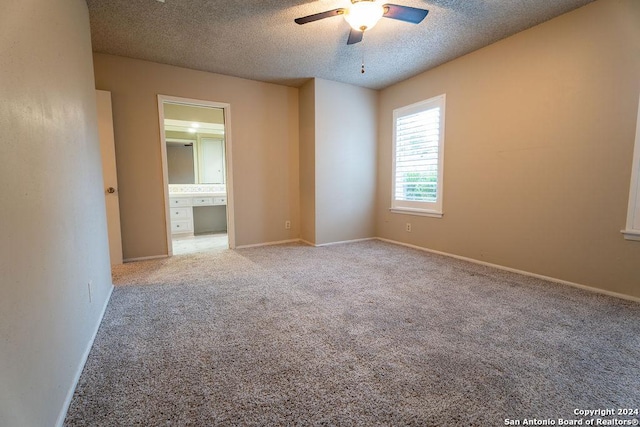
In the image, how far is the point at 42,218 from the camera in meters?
1.21

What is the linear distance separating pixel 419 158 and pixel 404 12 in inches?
88.3

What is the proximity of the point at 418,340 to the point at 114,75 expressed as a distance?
172 inches

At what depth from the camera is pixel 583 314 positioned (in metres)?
2.10

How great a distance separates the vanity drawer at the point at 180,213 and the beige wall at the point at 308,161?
2.43 meters

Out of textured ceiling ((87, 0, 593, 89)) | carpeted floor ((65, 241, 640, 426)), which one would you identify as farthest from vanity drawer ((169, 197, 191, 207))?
carpeted floor ((65, 241, 640, 426))

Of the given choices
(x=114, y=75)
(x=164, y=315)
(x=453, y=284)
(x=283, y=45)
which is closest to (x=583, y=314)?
(x=453, y=284)

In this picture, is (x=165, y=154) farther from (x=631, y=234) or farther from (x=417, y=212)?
(x=631, y=234)

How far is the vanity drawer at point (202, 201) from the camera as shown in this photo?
18.0 ft

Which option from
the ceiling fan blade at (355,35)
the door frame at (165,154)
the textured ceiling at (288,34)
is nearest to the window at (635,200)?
the textured ceiling at (288,34)

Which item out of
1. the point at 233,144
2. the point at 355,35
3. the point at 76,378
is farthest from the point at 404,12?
the point at 76,378

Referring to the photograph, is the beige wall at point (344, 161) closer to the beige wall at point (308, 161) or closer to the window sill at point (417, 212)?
the beige wall at point (308, 161)

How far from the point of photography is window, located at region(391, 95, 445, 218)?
12.7ft

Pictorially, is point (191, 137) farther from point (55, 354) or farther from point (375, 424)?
point (375, 424)

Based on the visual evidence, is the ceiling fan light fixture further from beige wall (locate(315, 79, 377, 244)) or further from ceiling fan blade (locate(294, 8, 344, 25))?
beige wall (locate(315, 79, 377, 244))
